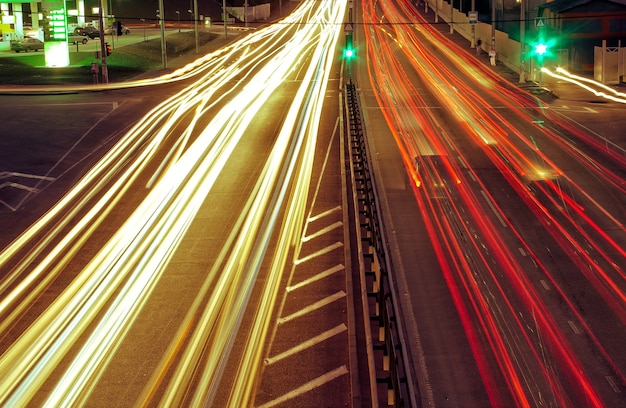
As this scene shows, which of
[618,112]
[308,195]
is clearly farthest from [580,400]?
[618,112]

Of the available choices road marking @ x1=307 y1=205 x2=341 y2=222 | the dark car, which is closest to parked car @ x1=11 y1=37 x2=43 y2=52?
the dark car

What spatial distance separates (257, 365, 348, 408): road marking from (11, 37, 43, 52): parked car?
68267 mm

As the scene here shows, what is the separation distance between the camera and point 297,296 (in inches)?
631

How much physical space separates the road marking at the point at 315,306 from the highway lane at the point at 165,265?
126mm

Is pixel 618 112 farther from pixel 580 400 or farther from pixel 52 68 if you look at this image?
pixel 52 68

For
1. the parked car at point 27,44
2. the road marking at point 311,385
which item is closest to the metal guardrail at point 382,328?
the road marking at point 311,385

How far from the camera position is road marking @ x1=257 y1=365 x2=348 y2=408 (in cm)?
1172

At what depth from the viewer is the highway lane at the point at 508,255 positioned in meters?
13.0

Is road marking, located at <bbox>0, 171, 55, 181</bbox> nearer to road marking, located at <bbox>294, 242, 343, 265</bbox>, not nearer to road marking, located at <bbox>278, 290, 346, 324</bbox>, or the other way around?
road marking, located at <bbox>294, 242, 343, 265</bbox>

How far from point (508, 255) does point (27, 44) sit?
65.2 metres

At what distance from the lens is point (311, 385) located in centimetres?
1225

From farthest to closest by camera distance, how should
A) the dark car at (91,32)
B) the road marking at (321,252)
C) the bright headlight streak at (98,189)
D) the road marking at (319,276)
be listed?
the dark car at (91,32) < the bright headlight streak at (98,189) < the road marking at (321,252) < the road marking at (319,276)

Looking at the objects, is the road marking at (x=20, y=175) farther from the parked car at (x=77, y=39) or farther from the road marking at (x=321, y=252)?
the parked car at (x=77, y=39)

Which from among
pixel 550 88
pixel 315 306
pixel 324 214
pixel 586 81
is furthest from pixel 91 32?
pixel 315 306
